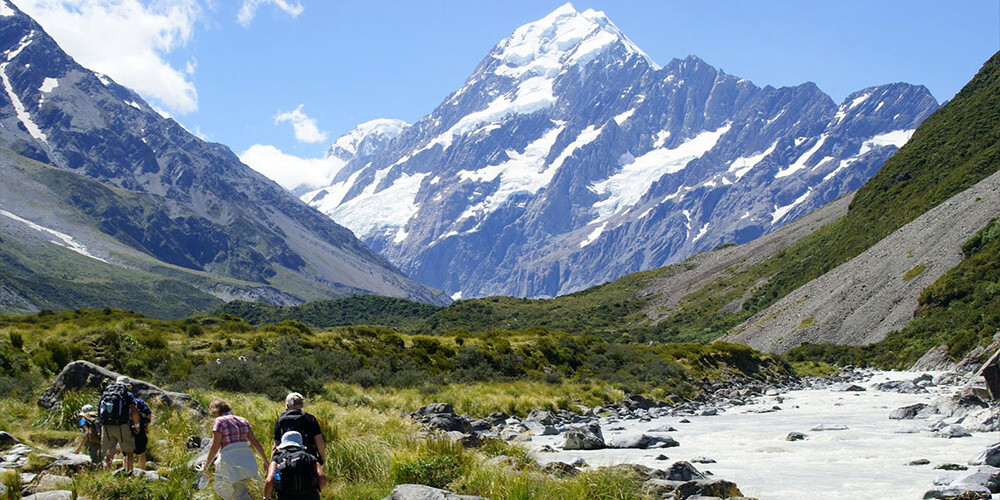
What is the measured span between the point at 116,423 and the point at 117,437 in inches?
11.6

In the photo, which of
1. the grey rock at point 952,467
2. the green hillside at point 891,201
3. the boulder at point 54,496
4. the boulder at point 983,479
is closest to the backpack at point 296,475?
the boulder at point 54,496

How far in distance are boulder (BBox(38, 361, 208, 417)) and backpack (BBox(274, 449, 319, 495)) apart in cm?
1126

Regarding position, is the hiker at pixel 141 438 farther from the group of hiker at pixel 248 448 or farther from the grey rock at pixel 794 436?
the grey rock at pixel 794 436

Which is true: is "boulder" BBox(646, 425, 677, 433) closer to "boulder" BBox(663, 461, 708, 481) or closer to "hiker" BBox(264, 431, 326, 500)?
"boulder" BBox(663, 461, 708, 481)

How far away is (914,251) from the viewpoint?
81.9 m

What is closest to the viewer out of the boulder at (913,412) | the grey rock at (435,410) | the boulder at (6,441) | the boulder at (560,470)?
the boulder at (560,470)

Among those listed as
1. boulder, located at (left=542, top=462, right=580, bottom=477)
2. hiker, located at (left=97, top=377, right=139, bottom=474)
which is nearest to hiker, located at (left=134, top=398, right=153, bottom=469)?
hiker, located at (left=97, top=377, right=139, bottom=474)

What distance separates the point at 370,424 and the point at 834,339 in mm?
75712

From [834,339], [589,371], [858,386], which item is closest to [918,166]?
[834,339]

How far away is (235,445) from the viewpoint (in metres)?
12.1

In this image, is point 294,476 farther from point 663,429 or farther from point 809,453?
point 663,429

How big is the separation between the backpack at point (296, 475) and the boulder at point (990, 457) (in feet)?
52.6

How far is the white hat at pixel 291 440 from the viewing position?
10812 mm

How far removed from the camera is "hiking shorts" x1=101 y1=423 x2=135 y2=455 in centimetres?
1435
